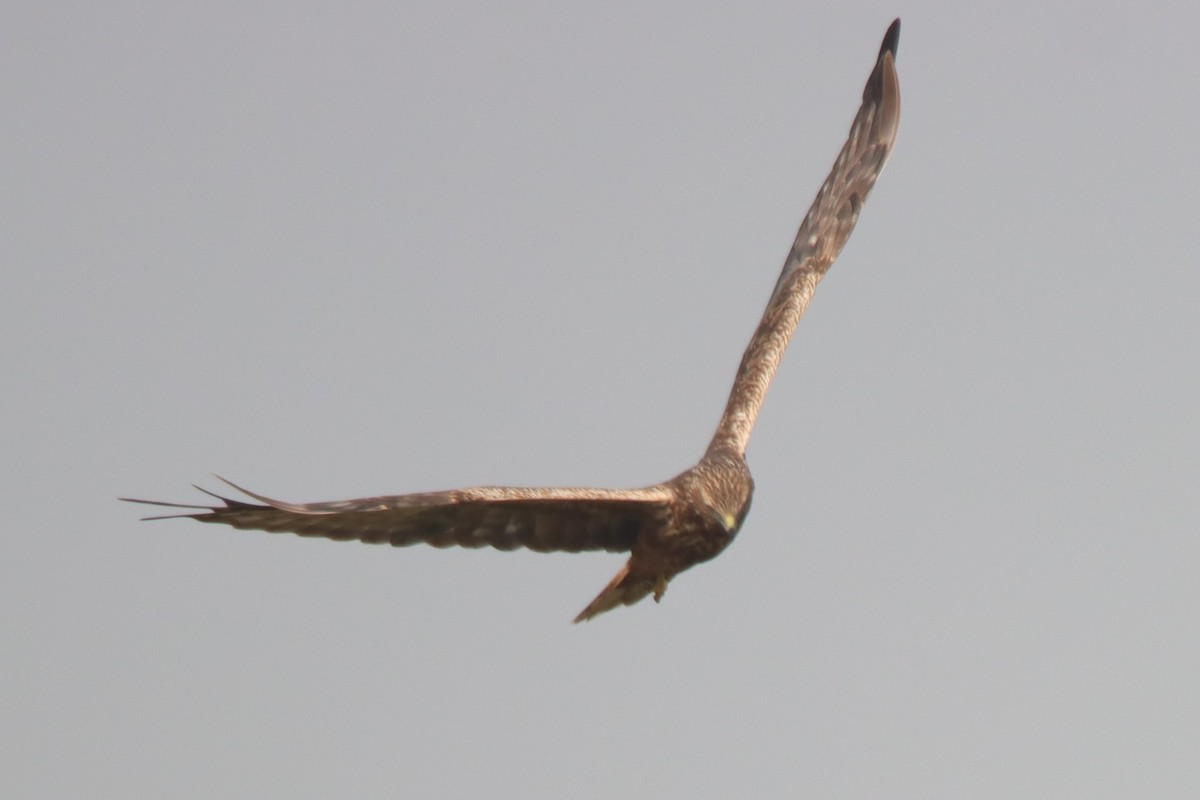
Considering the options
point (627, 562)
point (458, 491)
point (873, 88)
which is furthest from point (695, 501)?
point (873, 88)

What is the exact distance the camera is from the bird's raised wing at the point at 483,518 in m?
12.0

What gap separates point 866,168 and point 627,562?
6.87 m

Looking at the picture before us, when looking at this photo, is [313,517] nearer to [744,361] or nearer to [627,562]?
[627,562]

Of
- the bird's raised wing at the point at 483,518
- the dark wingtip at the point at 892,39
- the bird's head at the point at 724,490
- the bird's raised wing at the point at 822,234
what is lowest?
the bird's raised wing at the point at 483,518

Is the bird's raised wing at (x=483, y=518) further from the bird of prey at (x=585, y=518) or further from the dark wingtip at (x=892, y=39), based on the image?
the dark wingtip at (x=892, y=39)

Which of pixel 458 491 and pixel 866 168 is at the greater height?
pixel 866 168

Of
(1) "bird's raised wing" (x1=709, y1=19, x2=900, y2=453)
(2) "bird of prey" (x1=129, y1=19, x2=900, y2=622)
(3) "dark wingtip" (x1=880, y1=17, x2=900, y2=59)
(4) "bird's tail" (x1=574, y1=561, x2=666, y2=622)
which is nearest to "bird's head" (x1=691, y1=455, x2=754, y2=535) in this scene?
(2) "bird of prey" (x1=129, y1=19, x2=900, y2=622)

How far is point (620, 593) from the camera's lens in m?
13.9

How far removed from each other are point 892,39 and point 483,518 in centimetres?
867

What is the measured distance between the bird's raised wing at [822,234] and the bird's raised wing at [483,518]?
6.48ft

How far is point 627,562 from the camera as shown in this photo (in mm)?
13852

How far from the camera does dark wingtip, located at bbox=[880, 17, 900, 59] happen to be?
64.6 feet

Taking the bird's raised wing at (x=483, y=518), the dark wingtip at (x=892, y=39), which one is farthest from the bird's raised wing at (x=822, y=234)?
the bird's raised wing at (x=483, y=518)

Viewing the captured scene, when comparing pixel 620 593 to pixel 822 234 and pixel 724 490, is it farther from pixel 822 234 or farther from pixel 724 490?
pixel 822 234
